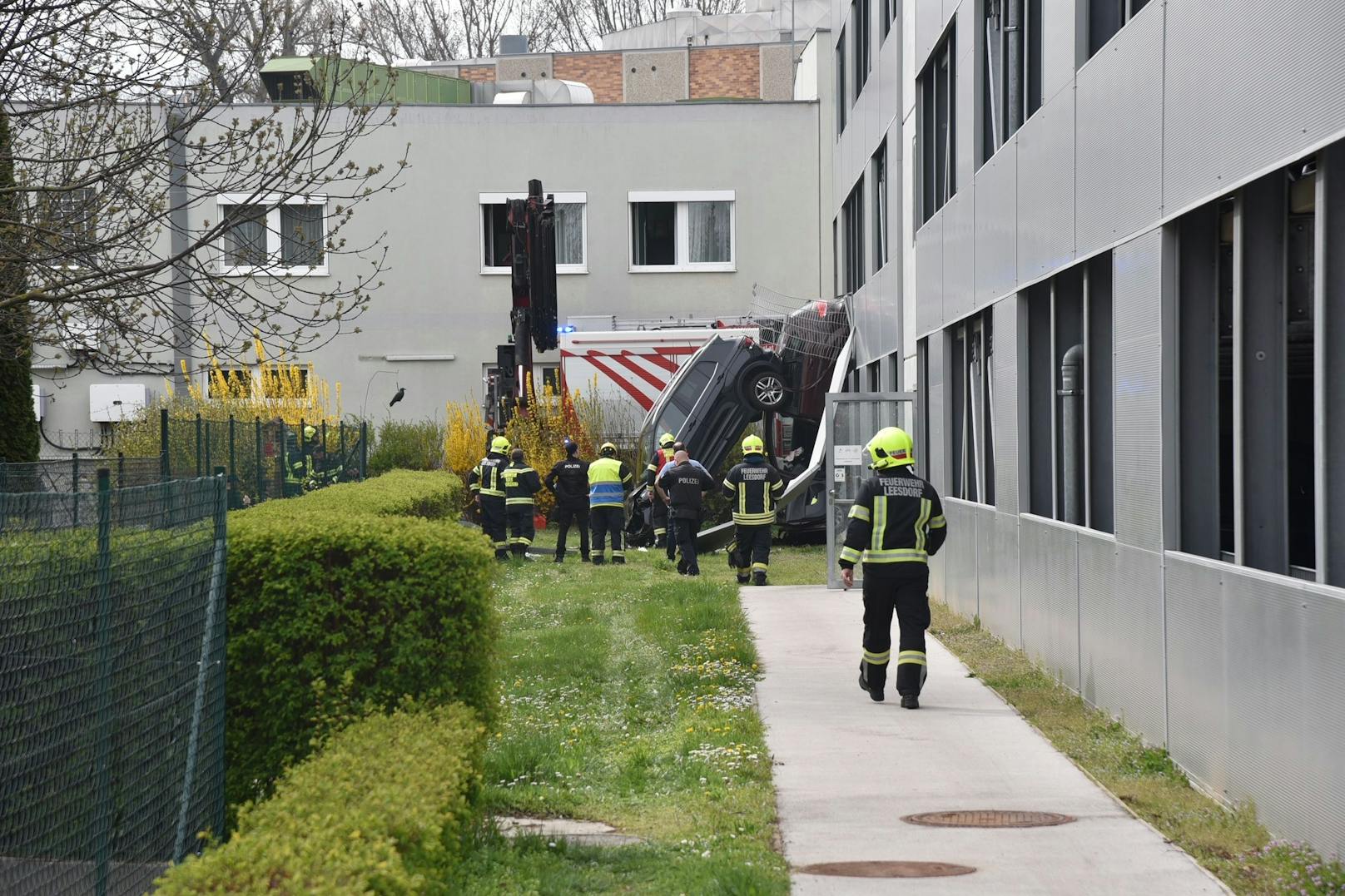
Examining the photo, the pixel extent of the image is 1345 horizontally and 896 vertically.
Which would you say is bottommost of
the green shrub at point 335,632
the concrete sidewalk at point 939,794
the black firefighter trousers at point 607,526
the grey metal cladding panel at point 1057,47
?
the concrete sidewalk at point 939,794

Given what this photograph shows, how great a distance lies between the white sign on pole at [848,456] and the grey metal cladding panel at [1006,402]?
4.89 meters

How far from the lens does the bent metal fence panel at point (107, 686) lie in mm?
4996

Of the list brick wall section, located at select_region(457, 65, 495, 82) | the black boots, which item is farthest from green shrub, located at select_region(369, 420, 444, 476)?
brick wall section, located at select_region(457, 65, 495, 82)

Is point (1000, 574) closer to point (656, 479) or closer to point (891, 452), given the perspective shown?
point (891, 452)

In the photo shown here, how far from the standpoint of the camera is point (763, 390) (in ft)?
80.4

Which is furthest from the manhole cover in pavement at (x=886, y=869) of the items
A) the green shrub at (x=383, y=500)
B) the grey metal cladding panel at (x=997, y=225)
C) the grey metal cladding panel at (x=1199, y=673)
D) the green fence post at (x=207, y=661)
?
the grey metal cladding panel at (x=997, y=225)

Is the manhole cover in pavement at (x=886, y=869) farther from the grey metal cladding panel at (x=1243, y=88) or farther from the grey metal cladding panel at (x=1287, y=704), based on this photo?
the grey metal cladding panel at (x=1243, y=88)

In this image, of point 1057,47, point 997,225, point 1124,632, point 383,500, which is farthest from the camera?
point 997,225

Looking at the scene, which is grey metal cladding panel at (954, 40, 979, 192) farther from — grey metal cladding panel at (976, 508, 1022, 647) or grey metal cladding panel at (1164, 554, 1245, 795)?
grey metal cladding panel at (1164, 554, 1245, 795)

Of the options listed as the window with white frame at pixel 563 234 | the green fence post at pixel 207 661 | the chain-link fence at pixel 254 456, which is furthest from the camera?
the window with white frame at pixel 563 234

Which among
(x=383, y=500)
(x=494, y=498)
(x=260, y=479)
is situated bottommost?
(x=494, y=498)

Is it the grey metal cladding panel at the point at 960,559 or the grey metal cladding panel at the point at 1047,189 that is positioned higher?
the grey metal cladding panel at the point at 1047,189

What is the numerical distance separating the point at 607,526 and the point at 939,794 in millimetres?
14875

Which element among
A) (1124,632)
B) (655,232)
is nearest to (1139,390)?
(1124,632)
